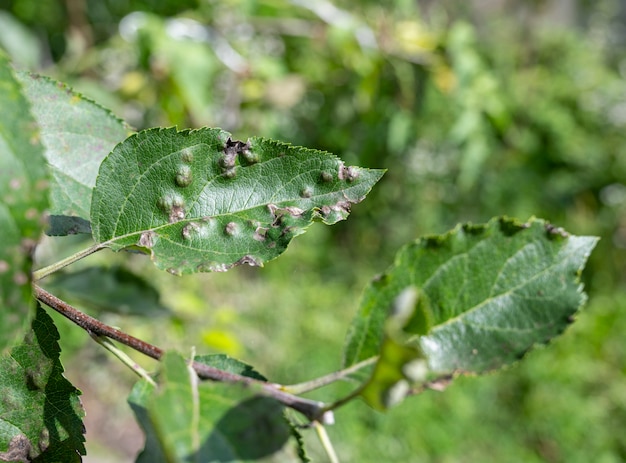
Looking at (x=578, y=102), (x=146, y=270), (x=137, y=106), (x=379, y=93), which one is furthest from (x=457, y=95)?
(x=578, y=102)

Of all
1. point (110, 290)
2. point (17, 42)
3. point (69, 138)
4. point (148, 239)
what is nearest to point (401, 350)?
point (148, 239)

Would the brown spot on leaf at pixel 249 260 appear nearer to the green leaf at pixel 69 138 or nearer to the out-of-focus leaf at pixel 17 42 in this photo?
the green leaf at pixel 69 138

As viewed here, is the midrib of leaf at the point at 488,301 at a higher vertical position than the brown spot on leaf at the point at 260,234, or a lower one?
lower

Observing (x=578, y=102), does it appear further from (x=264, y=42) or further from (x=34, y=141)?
(x=34, y=141)

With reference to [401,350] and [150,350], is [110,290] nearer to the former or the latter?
[150,350]

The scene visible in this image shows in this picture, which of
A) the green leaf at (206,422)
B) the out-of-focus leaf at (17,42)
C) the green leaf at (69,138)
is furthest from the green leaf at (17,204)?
the out-of-focus leaf at (17,42)

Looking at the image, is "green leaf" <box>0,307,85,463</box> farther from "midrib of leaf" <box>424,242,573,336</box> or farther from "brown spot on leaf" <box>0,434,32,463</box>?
"midrib of leaf" <box>424,242,573,336</box>
